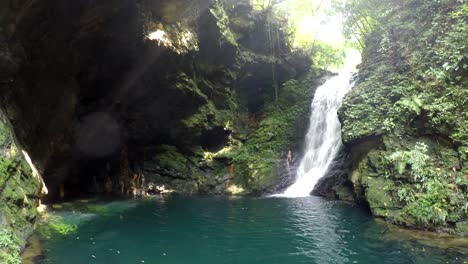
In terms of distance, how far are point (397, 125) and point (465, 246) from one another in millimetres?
5802

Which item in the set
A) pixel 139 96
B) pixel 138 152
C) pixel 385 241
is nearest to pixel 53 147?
pixel 139 96

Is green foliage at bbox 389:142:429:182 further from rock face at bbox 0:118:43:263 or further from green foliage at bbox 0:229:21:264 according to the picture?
rock face at bbox 0:118:43:263

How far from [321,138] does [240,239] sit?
13.0 m

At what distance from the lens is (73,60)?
1478 cm

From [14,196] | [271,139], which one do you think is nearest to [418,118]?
[271,139]

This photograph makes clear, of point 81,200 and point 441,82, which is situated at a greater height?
point 441,82

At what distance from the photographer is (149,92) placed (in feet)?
64.6

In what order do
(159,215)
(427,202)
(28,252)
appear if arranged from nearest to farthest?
(28,252), (427,202), (159,215)

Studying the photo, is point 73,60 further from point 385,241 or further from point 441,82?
point 441,82

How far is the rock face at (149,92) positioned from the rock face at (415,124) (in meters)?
7.78

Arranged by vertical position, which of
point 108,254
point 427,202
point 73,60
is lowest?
point 108,254

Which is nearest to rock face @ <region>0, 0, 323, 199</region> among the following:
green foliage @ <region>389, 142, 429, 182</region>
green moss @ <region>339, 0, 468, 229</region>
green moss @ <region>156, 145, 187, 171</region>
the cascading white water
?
green moss @ <region>156, 145, 187, 171</region>

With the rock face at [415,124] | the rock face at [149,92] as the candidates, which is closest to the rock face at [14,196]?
the rock face at [149,92]

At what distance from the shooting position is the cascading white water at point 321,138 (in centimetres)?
1988
